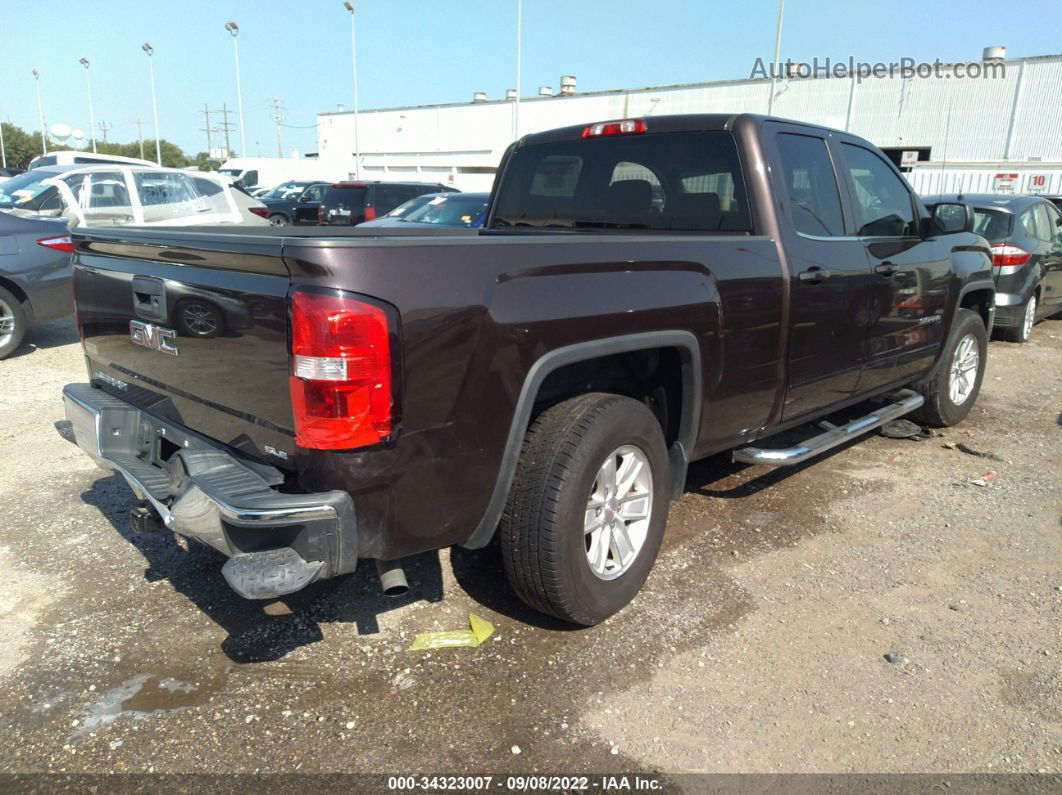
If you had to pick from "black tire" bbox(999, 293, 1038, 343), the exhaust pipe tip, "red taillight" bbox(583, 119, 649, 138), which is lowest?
"black tire" bbox(999, 293, 1038, 343)

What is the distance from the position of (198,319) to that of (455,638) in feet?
4.98

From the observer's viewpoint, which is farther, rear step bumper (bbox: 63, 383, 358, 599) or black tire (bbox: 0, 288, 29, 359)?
black tire (bbox: 0, 288, 29, 359)

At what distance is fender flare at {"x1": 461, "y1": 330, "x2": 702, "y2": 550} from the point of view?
8.52ft

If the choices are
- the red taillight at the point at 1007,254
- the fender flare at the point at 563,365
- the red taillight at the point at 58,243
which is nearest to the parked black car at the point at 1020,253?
the red taillight at the point at 1007,254

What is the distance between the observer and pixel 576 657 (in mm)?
2936

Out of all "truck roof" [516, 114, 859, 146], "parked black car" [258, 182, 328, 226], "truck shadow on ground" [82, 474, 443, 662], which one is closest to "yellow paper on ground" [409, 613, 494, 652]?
"truck shadow on ground" [82, 474, 443, 662]

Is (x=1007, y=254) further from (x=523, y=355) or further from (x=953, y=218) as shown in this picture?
(x=523, y=355)

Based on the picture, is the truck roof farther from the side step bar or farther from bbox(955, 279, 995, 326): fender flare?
bbox(955, 279, 995, 326): fender flare

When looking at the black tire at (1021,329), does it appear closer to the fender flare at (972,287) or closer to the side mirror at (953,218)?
the fender flare at (972,287)

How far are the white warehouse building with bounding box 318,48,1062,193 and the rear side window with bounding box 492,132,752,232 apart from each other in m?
22.5

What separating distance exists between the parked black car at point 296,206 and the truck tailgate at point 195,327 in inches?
548

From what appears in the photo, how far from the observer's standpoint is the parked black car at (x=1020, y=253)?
842 cm

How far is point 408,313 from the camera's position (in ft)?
7.35

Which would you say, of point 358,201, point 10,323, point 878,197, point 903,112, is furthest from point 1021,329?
point 903,112
